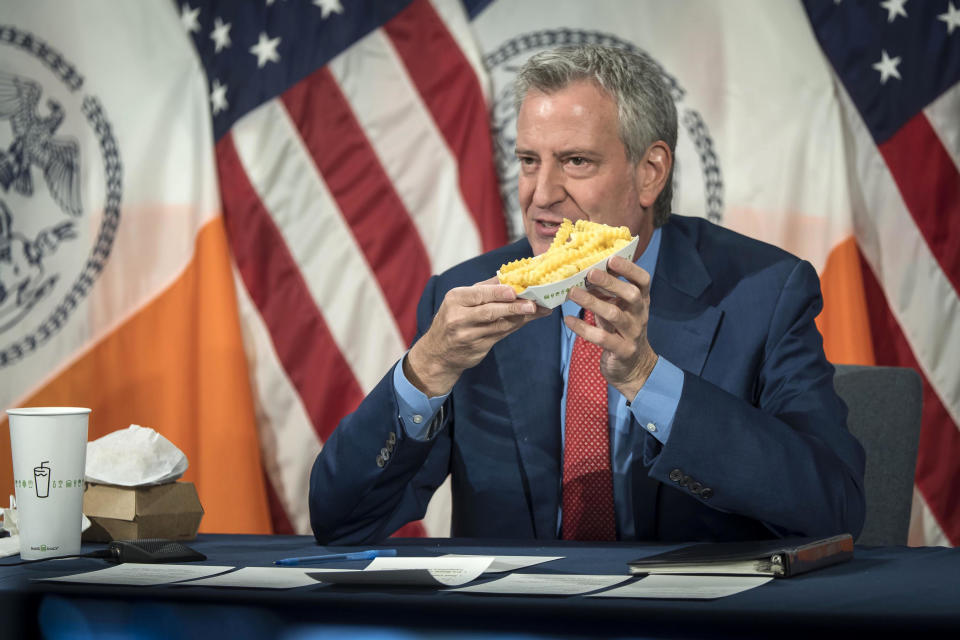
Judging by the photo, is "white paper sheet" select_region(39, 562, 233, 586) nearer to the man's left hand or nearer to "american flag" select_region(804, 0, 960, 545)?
the man's left hand

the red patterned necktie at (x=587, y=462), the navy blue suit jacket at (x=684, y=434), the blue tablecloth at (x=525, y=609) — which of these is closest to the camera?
the blue tablecloth at (x=525, y=609)

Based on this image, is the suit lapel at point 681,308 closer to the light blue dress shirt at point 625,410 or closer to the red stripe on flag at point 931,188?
the light blue dress shirt at point 625,410

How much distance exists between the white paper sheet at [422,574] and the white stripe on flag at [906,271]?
2.39 m

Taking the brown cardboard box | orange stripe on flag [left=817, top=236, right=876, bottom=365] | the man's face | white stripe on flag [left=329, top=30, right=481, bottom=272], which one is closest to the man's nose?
the man's face

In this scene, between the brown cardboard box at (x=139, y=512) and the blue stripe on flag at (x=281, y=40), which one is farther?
the blue stripe on flag at (x=281, y=40)

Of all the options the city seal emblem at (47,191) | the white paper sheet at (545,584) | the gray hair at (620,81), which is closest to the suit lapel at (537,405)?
the gray hair at (620,81)

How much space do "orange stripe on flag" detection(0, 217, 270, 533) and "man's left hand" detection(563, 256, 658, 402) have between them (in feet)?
6.73

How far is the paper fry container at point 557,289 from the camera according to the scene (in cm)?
154

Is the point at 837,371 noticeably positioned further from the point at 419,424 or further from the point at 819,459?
the point at 419,424

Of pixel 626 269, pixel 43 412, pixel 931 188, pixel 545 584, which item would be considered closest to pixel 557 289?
pixel 626 269

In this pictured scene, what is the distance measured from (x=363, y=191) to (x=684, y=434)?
2086mm

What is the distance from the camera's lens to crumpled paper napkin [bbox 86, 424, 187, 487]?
175 centimetres

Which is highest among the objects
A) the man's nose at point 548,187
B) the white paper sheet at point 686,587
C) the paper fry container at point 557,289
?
the man's nose at point 548,187

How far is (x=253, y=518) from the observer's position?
3375 millimetres
